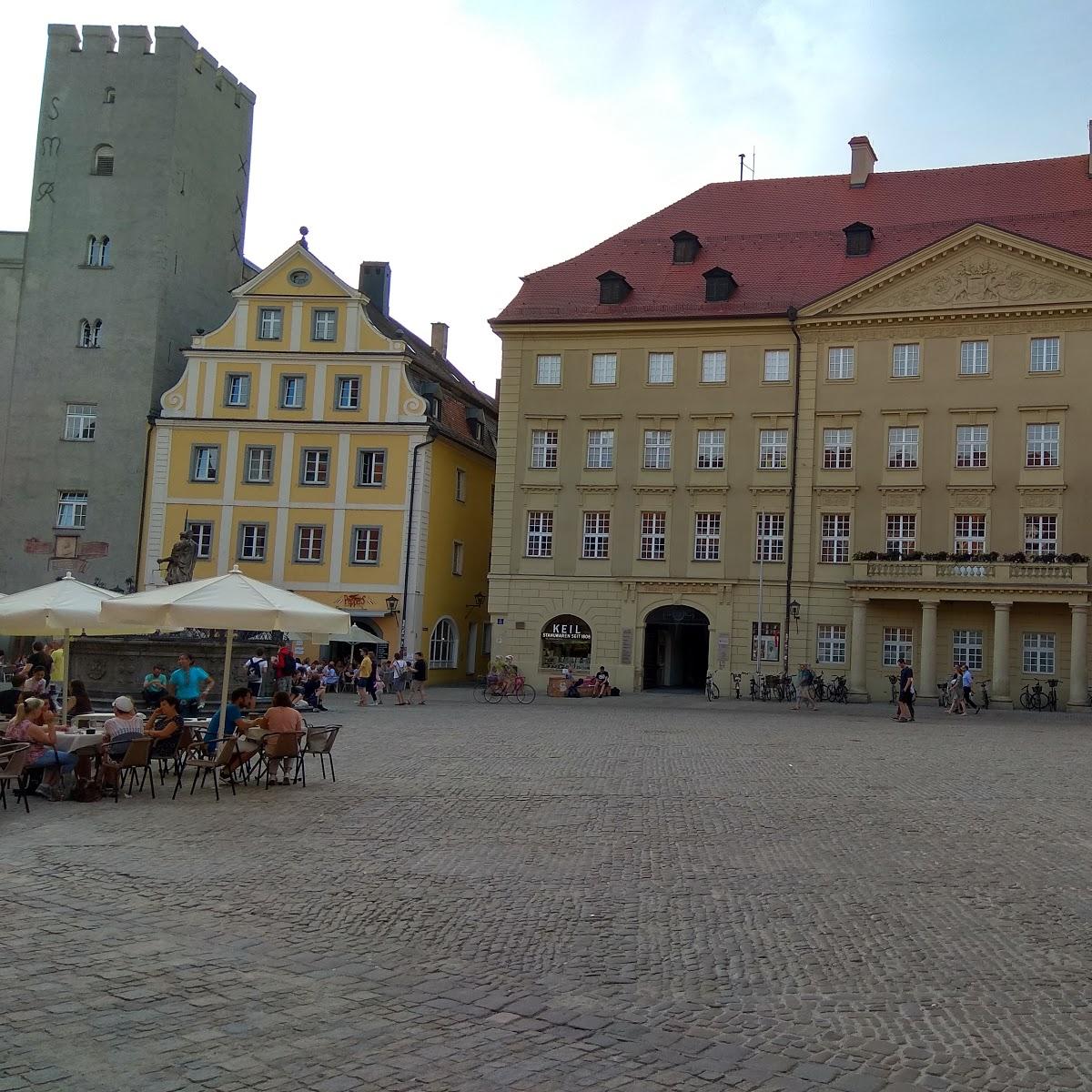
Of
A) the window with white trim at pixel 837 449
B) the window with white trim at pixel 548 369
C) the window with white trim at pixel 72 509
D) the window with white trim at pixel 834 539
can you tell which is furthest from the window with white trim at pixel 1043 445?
the window with white trim at pixel 72 509

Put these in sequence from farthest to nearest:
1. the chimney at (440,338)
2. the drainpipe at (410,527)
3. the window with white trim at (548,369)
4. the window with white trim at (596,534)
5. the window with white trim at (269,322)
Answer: the chimney at (440,338) < the window with white trim at (269,322) < the window with white trim at (548,369) < the drainpipe at (410,527) < the window with white trim at (596,534)

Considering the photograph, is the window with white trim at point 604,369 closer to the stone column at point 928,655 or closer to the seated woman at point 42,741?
the stone column at point 928,655

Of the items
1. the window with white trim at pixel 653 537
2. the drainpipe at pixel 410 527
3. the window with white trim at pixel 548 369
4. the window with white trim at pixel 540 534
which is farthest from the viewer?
the window with white trim at pixel 548 369

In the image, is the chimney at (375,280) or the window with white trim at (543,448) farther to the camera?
the chimney at (375,280)

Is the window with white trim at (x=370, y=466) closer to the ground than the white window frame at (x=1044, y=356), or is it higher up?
closer to the ground

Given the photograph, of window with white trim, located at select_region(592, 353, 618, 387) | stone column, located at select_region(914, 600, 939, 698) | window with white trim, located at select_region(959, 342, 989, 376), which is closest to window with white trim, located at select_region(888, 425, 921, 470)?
window with white trim, located at select_region(959, 342, 989, 376)

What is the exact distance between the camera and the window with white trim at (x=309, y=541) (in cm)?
4528

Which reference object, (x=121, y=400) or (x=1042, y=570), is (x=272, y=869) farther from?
(x=121, y=400)

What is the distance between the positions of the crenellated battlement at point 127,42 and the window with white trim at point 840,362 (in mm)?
27533

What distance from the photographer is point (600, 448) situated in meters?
44.7

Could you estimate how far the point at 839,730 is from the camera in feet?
89.9

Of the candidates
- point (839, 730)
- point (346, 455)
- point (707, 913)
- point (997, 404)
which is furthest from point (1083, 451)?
point (707, 913)

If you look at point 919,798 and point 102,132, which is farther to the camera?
point 102,132

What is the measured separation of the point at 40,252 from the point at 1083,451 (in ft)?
126
